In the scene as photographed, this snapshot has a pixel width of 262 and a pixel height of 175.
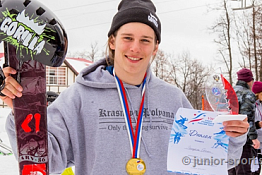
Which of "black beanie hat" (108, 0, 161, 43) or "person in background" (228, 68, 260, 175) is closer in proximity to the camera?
"black beanie hat" (108, 0, 161, 43)

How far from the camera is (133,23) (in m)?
1.91

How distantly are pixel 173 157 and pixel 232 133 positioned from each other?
366 mm

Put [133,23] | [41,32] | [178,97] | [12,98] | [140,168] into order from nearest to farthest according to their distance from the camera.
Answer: [41,32], [12,98], [140,168], [133,23], [178,97]

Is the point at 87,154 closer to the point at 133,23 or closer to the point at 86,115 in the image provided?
the point at 86,115

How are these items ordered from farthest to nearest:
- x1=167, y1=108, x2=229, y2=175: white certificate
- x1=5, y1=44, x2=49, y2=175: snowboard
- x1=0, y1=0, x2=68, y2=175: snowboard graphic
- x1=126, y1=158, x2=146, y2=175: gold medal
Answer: x1=167, y1=108, x2=229, y2=175: white certificate → x1=126, y1=158, x2=146, y2=175: gold medal → x1=5, y1=44, x2=49, y2=175: snowboard → x1=0, y1=0, x2=68, y2=175: snowboard graphic

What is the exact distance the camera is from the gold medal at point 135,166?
1768mm

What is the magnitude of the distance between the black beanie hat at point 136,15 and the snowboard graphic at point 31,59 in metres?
0.51

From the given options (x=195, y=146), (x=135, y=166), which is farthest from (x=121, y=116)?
(x=195, y=146)

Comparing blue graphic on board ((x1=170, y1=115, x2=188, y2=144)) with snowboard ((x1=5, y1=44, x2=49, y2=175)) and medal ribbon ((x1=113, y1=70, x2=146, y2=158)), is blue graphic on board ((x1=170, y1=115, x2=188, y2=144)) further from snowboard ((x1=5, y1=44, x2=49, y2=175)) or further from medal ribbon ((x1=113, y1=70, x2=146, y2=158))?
snowboard ((x1=5, y1=44, x2=49, y2=175))

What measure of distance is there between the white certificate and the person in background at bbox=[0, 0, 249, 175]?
0.07m

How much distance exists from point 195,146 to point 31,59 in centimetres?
105

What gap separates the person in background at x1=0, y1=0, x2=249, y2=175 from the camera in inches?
71.0

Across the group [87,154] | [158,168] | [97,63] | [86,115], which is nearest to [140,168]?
[158,168]

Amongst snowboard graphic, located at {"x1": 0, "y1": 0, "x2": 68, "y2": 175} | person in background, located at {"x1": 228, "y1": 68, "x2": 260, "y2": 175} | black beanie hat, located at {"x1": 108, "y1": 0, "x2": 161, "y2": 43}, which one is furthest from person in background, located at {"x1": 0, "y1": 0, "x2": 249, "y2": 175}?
person in background, located at {"x1": 228, "y1": 68, "x2": 260, "y2": 175}
